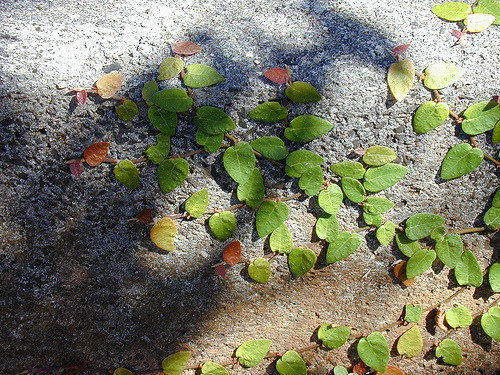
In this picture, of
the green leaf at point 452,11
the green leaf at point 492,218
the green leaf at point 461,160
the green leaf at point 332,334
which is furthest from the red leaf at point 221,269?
the green leaf at point 452,11

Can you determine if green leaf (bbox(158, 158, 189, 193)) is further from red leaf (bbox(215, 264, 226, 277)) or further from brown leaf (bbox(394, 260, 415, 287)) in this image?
brown leaf (bbox(394, 260, 415, 287))

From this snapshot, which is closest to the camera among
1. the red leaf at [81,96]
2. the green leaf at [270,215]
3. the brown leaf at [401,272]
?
the red leaf at [81,96]

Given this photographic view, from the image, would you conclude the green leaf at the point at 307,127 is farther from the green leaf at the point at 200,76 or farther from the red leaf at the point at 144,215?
the red leaf at the point at 144,215

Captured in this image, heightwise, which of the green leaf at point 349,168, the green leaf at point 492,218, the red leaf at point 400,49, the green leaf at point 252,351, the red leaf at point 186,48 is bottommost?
the green leaf at point 252,351

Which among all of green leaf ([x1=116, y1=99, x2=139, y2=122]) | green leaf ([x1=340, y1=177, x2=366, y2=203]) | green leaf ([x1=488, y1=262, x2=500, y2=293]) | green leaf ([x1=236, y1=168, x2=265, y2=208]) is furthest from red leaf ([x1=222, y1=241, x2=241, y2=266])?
green leaf ([x1=488, y1=262, x2=500, y2=293])

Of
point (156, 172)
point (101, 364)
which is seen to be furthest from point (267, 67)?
point (101, 364)

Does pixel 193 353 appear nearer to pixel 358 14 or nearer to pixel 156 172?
pixel 156 172
